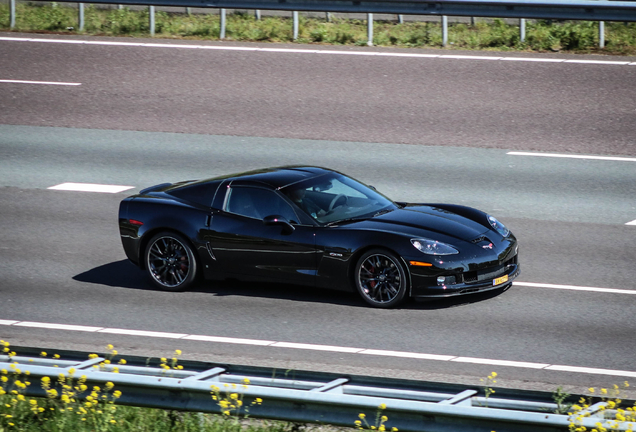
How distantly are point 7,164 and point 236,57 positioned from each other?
610 centimetres

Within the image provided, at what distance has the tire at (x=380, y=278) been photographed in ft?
31.2

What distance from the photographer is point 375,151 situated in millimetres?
15570

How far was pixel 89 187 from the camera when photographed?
14.5m

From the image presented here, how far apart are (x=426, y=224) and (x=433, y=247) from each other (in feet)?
1.72

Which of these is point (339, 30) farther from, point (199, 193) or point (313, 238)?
point (313, 238)

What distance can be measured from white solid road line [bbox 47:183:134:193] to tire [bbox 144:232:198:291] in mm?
3859

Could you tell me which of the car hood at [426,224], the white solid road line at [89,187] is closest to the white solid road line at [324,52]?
the white solid road line at [89,187]

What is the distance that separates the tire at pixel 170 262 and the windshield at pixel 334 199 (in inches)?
54.1

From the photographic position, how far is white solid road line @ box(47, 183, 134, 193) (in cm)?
1439

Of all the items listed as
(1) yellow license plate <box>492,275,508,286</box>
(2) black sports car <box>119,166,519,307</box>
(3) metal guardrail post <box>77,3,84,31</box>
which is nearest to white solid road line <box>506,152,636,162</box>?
(2) black sports car <box>119,166,519,307</box>

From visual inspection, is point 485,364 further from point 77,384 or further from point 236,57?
point 236,57

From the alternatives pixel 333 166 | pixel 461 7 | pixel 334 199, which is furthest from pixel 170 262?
pixel 461 7

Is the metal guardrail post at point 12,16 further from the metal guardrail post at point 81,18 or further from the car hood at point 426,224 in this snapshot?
the car hood at point 426,224

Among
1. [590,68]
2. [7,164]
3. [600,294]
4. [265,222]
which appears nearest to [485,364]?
[600,294]
